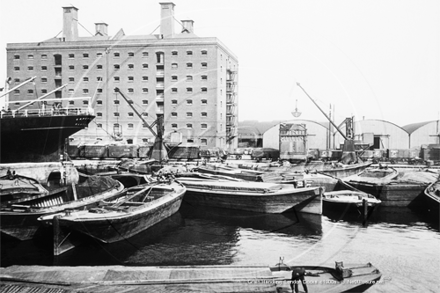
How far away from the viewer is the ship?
40.2m

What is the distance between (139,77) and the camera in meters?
72.4

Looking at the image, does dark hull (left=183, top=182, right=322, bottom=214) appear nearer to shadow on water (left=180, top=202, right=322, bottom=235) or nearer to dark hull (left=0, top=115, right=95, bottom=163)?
shadow on water (left=180, top=202, right=322, bottom=235)

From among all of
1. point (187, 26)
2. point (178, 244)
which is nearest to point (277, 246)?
point (178, 244)

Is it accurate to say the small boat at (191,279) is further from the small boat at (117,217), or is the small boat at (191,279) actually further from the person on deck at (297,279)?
the small boat at (117,217)

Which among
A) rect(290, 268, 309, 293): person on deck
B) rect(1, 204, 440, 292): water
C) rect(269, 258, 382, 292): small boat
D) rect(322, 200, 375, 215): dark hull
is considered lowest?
rect(1, 204, 440, 292): water

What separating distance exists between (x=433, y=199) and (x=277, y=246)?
1306 centimetres

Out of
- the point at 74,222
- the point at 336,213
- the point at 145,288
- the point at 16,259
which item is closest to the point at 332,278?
the point at 145,288

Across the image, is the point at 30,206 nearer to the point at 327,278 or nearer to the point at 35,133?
the point at 327,278

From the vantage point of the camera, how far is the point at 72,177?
131ft

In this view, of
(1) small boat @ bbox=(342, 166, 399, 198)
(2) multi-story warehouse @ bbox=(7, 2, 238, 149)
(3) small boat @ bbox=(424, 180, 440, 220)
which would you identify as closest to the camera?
(3) small boat @ bbox=(424, 180, 440, 220)

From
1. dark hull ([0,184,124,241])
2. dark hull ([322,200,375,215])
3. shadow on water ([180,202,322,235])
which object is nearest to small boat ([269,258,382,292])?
shadow on water ([180,202,322,235])

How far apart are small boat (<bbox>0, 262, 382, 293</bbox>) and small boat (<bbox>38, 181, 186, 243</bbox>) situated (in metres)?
5.03

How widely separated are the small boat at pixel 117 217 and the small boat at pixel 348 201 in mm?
10209

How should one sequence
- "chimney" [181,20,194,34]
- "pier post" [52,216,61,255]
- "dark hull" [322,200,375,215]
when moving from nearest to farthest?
"pier post" [52,216,61,255] → "dark hull" [322,200,375,215] → "chimney" [181,20,194,34]
